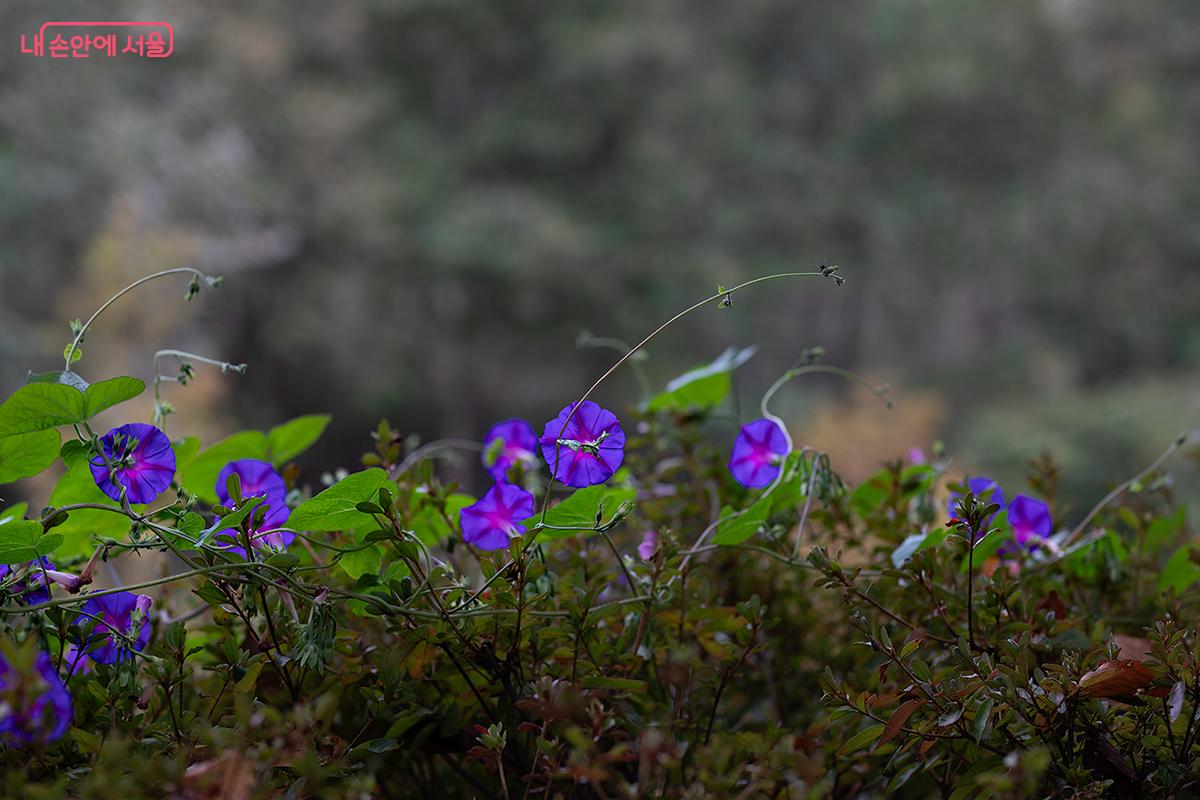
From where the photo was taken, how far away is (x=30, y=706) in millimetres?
331

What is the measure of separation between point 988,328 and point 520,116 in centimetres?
A: 630

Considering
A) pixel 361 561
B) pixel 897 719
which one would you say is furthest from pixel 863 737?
pixel 361 561

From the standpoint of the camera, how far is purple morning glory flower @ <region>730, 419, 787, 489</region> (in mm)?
633

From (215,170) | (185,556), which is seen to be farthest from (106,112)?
(185,556)

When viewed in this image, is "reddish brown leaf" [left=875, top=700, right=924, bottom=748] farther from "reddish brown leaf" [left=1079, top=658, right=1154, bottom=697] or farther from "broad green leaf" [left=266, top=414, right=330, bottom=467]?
"broad green leaf" [left=266, top=414, right=330, bottom=467]

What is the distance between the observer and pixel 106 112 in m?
7.12

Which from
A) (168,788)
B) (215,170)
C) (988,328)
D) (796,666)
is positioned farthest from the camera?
(988,328)

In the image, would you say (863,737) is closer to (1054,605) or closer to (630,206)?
(1054,605)

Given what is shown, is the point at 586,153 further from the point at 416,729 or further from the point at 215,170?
the point at 416,729

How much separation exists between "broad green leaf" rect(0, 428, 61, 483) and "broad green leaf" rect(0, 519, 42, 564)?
0.18ft

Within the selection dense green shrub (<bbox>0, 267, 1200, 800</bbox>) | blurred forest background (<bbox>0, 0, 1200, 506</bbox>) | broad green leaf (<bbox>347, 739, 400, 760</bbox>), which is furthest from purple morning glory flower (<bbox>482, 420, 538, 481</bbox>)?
blurred forest background (<bbox>0, 0, 1200, 506</bbox>)

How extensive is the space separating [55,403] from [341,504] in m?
0.14

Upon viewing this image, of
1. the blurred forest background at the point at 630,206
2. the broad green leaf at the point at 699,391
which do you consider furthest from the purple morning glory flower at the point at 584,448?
the blurred forest background at the point at 630,206

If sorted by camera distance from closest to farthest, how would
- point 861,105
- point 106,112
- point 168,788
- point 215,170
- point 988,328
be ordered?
point 168,788 → point 106,112 → point 215,170 → point 861,105 → point 988,328
